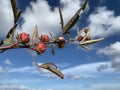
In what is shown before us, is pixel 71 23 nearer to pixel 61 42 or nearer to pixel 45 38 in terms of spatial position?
pixel 61 42

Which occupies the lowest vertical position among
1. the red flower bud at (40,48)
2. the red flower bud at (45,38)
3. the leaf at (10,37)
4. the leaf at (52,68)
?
the leaf at (52,68)

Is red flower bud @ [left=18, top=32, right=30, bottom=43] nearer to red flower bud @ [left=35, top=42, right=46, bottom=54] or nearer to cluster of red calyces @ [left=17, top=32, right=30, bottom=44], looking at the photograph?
cluster of red calyces @ [left=17, top=32, right=30, bottom=44]

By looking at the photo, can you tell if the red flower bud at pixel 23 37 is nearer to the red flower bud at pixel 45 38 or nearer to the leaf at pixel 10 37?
the leaf at pixel 10 37

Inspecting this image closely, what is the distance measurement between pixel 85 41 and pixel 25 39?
0.76 metres

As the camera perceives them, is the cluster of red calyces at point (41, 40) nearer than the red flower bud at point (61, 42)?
Yes

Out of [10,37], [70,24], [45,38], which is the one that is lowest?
[10,37]

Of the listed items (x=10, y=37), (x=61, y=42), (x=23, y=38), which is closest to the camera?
(x=23, y=38)

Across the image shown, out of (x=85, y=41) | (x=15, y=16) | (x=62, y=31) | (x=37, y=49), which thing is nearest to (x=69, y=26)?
(x=62, y=31)

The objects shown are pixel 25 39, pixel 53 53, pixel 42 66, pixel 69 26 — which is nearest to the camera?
pixel 25 39

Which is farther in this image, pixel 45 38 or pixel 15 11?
pixel 45 38

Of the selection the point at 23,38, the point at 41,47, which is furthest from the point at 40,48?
the point at 23,38

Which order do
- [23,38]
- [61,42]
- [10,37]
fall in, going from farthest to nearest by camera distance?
[61,42] → [10,37] → [23,38]

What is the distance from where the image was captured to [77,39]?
7.49ft

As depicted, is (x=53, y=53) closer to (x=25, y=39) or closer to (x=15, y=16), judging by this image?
(x=25, y=39)
